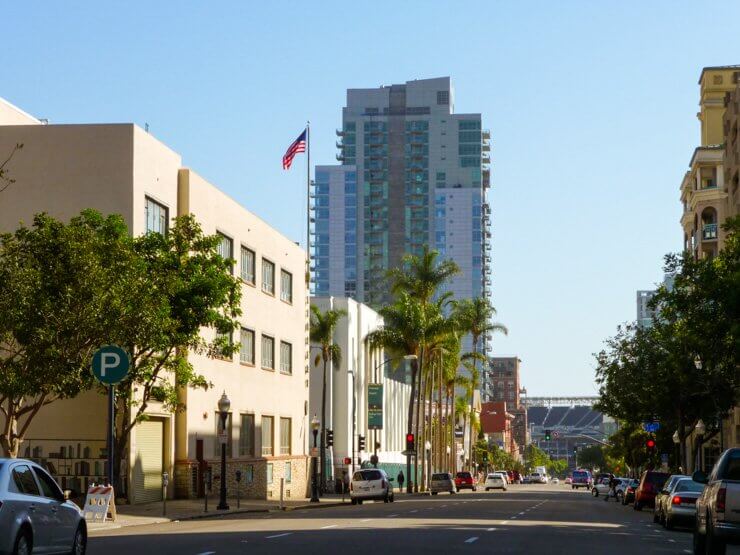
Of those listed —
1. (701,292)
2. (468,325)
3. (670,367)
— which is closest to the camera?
(701,292)

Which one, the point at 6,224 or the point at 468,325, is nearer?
the point at 6,224

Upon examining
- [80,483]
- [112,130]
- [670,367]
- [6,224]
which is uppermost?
[112,130]

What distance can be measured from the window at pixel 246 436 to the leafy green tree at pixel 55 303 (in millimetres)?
27862

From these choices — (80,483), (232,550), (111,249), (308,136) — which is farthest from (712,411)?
(232,550)

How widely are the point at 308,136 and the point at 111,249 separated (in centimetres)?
2915

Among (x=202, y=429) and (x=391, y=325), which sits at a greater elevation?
(x=391, y=325)

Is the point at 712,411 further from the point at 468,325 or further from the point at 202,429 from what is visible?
the point at 468,325

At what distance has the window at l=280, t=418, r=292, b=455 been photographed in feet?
238

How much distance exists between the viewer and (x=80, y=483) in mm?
47531

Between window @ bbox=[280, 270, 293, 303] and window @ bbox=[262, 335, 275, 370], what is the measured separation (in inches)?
120

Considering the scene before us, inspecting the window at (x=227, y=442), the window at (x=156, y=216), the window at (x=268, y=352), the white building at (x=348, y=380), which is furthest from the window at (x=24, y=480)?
the white building at (x=348, y=380)

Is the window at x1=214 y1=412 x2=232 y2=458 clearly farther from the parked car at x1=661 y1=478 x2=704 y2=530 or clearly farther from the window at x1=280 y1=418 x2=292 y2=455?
the parked car at x1=661 y1=478 x2=704 y2=530

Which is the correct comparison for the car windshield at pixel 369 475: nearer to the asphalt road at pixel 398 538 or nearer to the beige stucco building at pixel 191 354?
the beige stucco building at pixel 191 354

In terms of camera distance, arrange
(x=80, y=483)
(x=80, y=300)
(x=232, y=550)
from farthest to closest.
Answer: (x=80, y=483)
(x=80, y=300)
(x=232, y=550)
